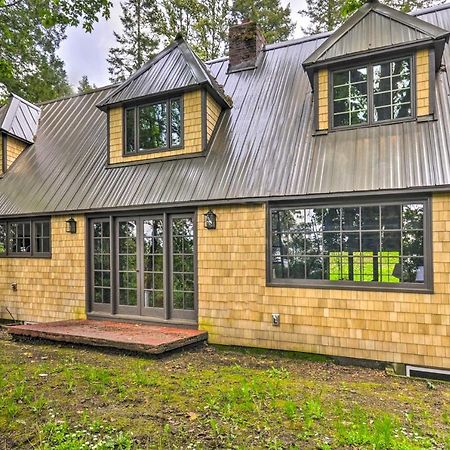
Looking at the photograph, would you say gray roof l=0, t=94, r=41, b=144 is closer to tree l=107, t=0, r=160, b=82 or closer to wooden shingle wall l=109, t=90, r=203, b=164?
wooden shingle wall l=109, t=90, r=203, b=164

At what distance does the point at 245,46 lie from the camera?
29.4ft

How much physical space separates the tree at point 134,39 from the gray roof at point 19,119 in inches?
391

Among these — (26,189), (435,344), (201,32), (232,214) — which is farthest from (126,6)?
(435,344)

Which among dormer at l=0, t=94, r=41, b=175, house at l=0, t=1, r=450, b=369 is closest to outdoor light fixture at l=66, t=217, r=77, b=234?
house at l=0, t=1, r=450, b=369

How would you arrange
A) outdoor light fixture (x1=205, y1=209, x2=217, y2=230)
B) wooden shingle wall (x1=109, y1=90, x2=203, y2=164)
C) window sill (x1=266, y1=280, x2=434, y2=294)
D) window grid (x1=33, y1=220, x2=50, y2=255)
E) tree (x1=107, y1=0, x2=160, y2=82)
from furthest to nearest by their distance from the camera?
tree (x1=107, y1=0, x2=160, y2=82)
window grid (x1=33, y1=220, x2=50, y2=255)
wooden shingle wall (x1=109, y1=90, x2=203, y2=164)
outdoor light fixture (x1=205, y1=209, x2=217, y2=230)
window sill (x1=266, y1=280, x2=434, y2=294)

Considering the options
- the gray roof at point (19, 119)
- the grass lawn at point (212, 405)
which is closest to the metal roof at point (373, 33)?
the grass lawn at point (212, 405)

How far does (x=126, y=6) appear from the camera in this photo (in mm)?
19297

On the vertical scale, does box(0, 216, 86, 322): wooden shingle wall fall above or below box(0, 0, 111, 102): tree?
below

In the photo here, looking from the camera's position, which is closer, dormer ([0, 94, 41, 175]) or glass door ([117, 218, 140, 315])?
glass door ([117, 218, 140, 315])

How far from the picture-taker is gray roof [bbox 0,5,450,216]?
18.2 ft

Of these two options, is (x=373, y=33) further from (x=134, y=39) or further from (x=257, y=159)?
(x=134, y=39)

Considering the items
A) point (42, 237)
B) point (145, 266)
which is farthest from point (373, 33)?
point (42, 237)

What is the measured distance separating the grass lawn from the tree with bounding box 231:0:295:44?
16.7 meters

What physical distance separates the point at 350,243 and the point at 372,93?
8.32 feet
